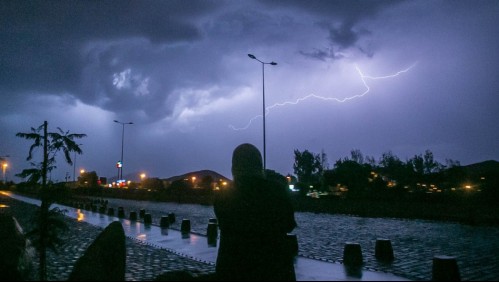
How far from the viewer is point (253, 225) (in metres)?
3.67

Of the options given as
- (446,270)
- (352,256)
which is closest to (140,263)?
(352,256)

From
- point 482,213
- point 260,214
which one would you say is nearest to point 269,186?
point 260,214

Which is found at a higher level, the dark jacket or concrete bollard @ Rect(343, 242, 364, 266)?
the dark jacket

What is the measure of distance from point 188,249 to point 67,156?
150 inches

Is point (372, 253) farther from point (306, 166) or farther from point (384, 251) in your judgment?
point (306, 166)

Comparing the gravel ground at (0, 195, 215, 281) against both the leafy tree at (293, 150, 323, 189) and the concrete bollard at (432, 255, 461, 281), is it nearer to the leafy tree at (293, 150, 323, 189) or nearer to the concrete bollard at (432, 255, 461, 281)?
the concrete bollard at (432, 255, 461, 281)

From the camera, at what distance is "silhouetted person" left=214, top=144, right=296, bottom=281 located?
3641 millimetres

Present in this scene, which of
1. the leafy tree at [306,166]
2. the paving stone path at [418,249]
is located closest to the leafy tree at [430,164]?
the leafy tree at [306,166]

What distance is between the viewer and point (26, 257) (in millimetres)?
6766

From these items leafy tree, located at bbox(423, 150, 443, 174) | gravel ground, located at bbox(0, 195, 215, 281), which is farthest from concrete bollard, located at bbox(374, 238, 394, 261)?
leafy tree, located at bbox(423, 150, 443, 174)

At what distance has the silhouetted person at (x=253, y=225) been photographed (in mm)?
3641

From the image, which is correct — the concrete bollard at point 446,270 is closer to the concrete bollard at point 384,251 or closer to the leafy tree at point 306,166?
the concrete bollard at point 384,251

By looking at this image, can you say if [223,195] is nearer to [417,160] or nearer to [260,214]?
[260,214]

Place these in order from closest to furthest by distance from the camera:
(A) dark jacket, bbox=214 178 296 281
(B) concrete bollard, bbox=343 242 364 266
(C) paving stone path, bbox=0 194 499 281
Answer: (A) dark jacket, bbox=214 178 296 281
(C) paving stone path, bbox=0 194 499 281
(B) concrete bollard, bbox=343 242 364 266
